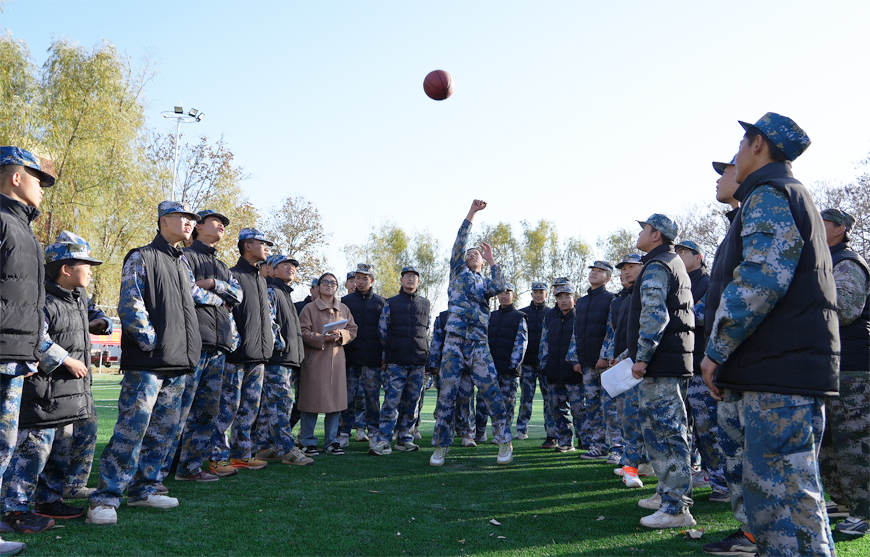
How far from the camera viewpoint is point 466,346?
7371 millimetres

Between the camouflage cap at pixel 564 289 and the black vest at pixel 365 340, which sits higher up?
the camouflage cap at pixel 564 289

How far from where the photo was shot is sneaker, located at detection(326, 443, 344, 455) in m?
8.20

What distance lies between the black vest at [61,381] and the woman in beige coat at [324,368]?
11.5 feet

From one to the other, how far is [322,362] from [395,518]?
3.84 meters

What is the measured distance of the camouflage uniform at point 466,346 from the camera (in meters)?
7.26

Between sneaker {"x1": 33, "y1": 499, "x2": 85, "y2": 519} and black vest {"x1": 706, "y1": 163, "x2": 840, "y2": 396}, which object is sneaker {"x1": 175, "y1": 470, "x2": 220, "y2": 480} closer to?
sneaker {"x1": 33, "y1": 499, "x2": 85, "y2": 519}

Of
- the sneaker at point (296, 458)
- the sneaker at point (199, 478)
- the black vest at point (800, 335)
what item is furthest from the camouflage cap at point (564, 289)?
the black vest at point (800, 335)

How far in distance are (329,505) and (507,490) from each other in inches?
73.0

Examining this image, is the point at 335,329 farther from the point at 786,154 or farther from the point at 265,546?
the point at 786,154

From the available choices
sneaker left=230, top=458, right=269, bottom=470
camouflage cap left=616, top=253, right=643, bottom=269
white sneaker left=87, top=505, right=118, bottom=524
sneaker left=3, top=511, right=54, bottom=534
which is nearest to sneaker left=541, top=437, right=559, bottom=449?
camouflage cap left=616, top=253, right=643, bottom=269

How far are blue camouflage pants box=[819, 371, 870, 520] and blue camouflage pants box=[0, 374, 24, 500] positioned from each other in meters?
5.85

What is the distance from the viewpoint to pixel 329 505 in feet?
16.8

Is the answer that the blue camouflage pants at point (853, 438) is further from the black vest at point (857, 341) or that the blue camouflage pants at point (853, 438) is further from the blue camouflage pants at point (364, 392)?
the blue camouflage pants at point (364, 392)

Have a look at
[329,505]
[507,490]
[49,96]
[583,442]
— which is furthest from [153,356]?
[49,96]
